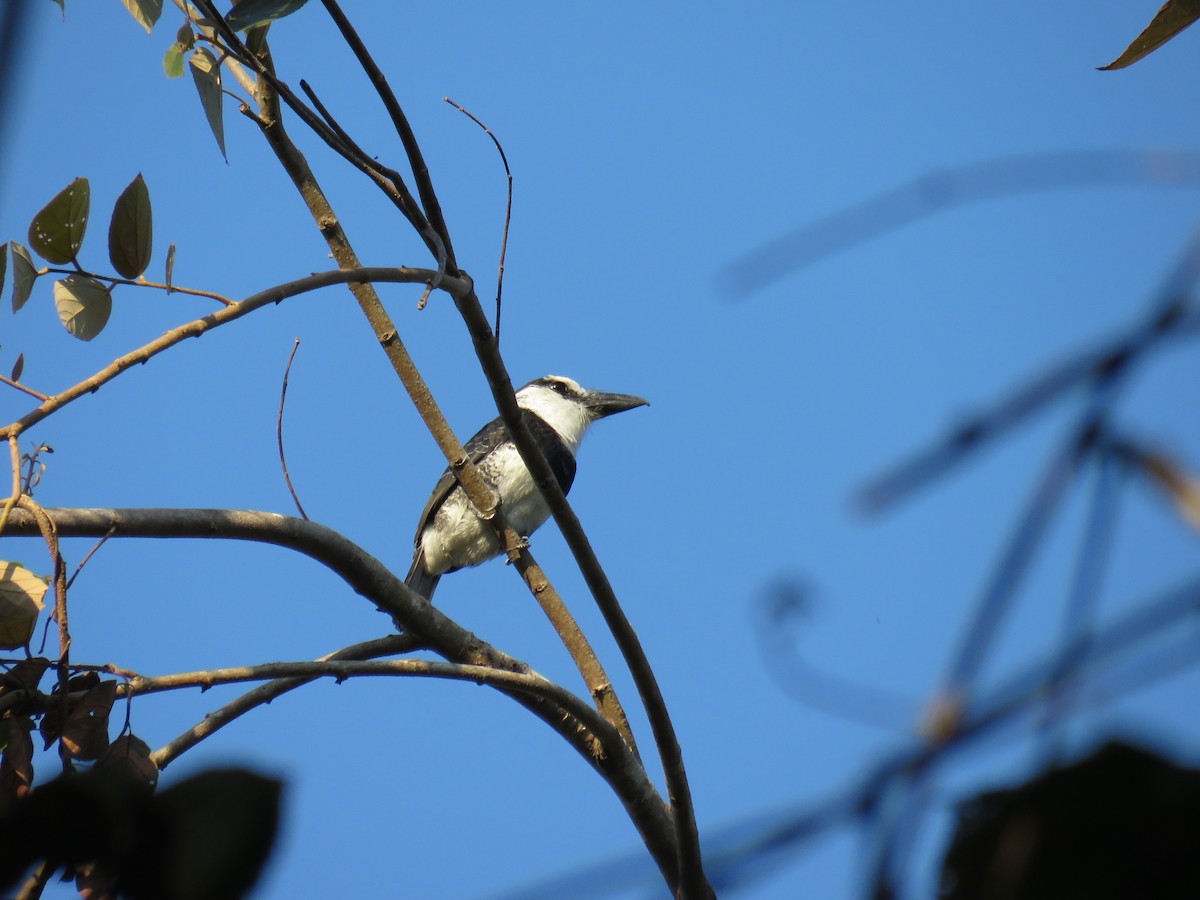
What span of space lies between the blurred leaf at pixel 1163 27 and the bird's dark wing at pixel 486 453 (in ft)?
12.7

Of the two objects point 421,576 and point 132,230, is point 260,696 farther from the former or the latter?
point 421,576

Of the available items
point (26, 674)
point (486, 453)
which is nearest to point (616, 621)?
point (26, 674)

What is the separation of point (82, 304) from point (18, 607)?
56cm

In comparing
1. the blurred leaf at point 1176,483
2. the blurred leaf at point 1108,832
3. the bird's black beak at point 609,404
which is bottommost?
the blurred leaf at point 1108,832

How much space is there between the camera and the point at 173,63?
2564 millimetres

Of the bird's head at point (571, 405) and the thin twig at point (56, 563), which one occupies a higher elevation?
the bird's head at point (571, 405)

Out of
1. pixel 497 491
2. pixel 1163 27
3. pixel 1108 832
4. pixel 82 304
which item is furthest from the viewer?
pixel 497 491

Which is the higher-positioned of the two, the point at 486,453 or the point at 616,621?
the point at 486,453

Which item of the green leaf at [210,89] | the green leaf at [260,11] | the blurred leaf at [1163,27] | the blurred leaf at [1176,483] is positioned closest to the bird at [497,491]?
the green leaf at [210,89]

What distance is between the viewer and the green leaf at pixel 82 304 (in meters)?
2.10

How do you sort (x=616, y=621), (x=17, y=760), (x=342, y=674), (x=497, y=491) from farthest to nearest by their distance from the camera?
1. (x=497, y=491)
2. (x=616, y=621)
3. (x=342, y=674)
4. (x=17, y=760)

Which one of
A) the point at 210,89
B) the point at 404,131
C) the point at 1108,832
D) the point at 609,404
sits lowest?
the point at 1108,832

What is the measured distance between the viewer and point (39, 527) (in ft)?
5.64

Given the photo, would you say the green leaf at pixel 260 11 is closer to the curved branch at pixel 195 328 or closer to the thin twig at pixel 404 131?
the thin twig at pixel 404 131
